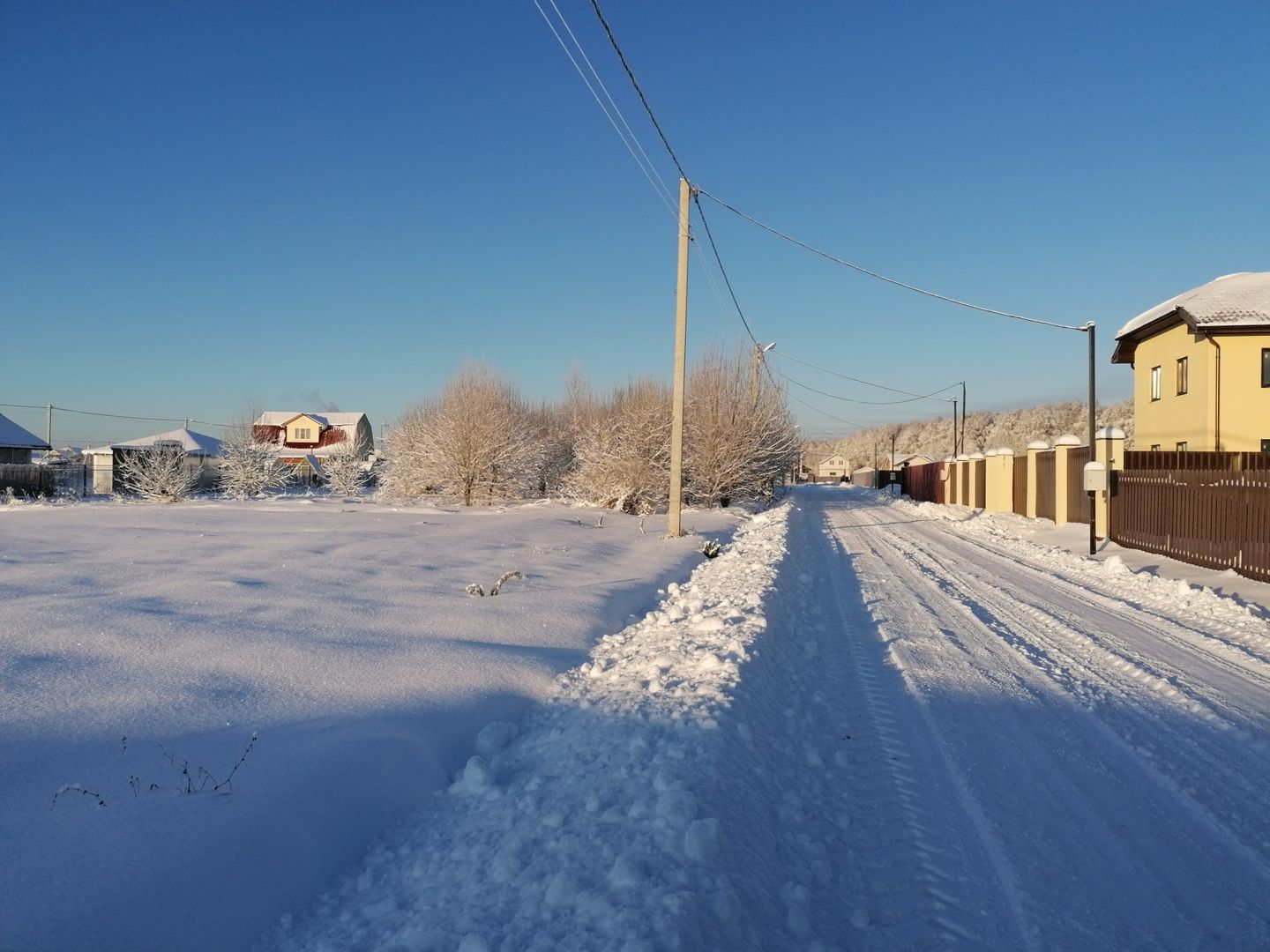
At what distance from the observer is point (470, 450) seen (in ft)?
94.4

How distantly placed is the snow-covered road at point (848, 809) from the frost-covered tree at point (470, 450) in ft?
75.1

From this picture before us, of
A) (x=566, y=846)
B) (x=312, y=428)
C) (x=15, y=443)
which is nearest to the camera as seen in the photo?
(x=566, y=846)

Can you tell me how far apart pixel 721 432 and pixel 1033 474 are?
11.1m

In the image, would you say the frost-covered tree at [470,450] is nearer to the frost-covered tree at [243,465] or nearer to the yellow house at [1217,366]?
the frost-covered tree at [243,465]

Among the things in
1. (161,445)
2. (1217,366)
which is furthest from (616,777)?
(161,445)

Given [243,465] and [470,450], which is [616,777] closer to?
[470,450]

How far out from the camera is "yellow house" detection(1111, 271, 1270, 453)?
20625 mm

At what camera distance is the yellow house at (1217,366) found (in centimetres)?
2062

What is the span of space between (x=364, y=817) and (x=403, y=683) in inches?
57.7

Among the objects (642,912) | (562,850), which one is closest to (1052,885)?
(642,912)

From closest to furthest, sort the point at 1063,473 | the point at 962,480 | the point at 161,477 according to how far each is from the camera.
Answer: the point at 1063,473, the point at 161,477, the point at 962,480

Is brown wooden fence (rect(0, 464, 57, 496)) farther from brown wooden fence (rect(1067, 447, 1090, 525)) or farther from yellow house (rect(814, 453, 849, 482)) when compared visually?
yellow house (rect(814, 453, 849, 482))

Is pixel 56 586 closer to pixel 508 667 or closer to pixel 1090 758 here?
pixel 508 667

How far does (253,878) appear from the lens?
108 inches
